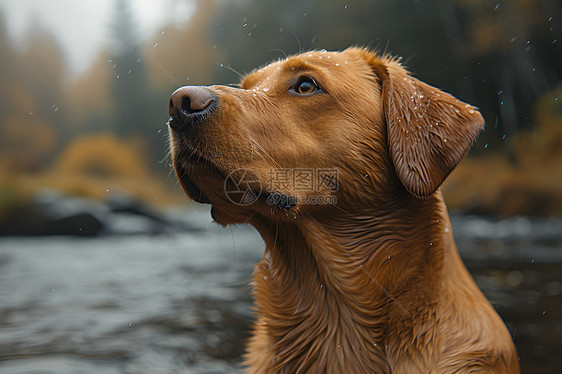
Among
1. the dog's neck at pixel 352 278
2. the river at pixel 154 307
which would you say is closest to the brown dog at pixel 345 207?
the dog's neck at pixel 352 278

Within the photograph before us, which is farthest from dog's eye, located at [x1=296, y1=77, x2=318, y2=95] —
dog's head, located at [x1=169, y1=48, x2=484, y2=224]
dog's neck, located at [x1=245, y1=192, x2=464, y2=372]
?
dog's neck, located at [x1=245, y1=192, x2=464, y2=372]

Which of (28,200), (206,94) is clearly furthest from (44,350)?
(28,200)

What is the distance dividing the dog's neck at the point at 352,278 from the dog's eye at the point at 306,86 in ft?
2.21

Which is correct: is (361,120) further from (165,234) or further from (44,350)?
(165,234)

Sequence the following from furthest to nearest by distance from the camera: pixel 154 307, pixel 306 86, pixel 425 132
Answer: pixel 154 307 < pixel 306 86 < pixel 425 132

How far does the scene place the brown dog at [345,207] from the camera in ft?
6.77

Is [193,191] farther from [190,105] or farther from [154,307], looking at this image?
[154,307]

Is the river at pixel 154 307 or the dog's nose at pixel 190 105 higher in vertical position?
the dog's nose at pixel 190 105

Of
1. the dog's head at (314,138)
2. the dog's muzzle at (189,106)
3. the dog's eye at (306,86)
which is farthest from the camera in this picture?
the dog's eye at (306,86)

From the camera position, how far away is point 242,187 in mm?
2105

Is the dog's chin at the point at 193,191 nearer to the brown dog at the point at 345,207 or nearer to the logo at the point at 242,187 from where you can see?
the brown dog at the point at 345,207

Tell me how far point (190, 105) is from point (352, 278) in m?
1.21

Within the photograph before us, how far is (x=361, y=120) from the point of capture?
7.81 feet
